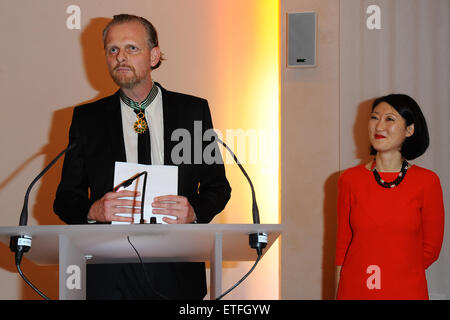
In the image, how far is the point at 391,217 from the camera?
305cm

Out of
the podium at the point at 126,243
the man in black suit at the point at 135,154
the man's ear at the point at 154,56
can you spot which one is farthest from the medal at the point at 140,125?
the podium at the point at 126,243

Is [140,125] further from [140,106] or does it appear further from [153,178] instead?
[153,178]

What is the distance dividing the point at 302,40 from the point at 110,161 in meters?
1.83

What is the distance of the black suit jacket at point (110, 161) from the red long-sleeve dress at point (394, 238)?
35.9 inches

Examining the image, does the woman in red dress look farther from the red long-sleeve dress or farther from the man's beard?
the man's beard

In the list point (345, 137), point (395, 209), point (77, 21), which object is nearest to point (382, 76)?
point (345, 137)

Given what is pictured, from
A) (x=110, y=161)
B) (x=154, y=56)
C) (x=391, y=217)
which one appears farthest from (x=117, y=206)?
(x=391, y=217)

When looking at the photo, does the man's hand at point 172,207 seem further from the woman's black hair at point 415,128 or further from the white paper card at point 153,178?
the woman's black hair at point 415,128

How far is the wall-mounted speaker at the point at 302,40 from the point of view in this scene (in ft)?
12.8

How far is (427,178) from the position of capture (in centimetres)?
307

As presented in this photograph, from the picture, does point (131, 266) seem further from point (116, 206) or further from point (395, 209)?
point (395, 209)

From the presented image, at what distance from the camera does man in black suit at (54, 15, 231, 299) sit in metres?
2.37

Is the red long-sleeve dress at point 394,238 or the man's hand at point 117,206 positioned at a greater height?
the man's hand at point 117,206
